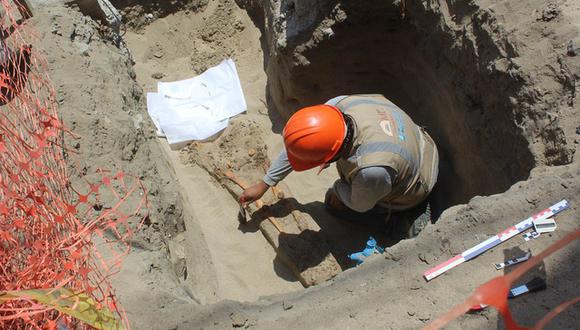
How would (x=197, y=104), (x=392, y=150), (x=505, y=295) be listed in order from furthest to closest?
(x=197, y=104)
(x=392, y=150)
(x=505, y=295)

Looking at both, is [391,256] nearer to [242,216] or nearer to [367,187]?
[367,187]

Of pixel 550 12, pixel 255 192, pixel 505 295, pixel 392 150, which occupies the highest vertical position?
pixel 550 12

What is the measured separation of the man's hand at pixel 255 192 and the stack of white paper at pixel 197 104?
3.77 ft

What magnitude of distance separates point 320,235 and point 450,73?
1507mm

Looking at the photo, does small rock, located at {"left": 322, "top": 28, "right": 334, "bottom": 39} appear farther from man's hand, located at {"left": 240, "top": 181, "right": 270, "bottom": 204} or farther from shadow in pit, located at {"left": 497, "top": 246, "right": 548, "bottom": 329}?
shadow in pit, located at {"left": 497, "top": 246, "right": 548, "bottom": 329}

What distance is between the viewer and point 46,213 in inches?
107

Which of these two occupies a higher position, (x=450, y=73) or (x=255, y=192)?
(x=450, y=73)

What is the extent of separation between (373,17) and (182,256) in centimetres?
236

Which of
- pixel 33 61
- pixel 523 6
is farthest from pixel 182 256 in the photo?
pixel 523 6

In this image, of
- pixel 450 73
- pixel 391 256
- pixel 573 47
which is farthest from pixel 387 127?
pixel 573 47

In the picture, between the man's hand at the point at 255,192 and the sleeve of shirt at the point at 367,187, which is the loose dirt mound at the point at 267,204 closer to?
the man's hand at the point at 255,192

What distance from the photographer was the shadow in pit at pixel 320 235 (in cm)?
383

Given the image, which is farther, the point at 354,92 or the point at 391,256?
the point at 354,92

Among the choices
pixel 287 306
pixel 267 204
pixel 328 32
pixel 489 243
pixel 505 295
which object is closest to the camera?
pixel 505 295
